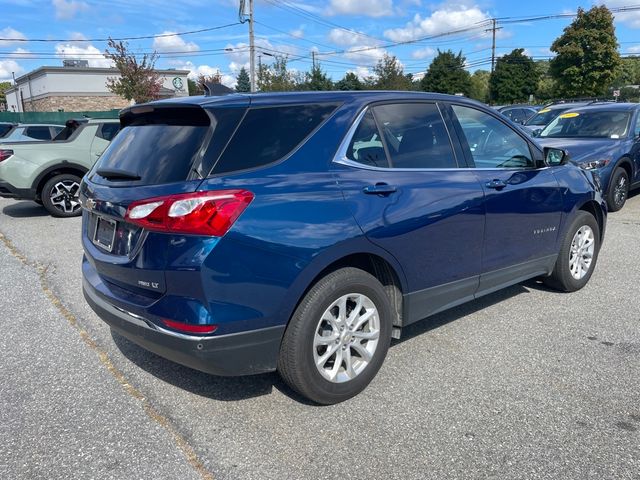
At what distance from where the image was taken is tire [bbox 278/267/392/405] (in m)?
2.87

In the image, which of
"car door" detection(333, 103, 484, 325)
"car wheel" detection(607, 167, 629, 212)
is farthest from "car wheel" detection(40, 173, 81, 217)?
"car wheel" detection(607, 167, 629, 212)

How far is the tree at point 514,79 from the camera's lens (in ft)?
203

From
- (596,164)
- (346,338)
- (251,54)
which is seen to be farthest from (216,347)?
(251,54)

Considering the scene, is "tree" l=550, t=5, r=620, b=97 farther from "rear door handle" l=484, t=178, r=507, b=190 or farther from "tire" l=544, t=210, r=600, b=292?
"rear door handle" l=484, t=178, r=507, b=190

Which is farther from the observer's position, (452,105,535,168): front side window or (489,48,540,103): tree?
(489,48,540,103): tree

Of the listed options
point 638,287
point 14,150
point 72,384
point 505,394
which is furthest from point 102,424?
point 14,150

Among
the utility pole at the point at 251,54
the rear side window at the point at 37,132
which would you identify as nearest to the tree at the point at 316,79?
the utility pole at the point at 251,54

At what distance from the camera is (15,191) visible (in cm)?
899

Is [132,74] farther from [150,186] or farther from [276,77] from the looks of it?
[150,186]

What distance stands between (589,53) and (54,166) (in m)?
40.8

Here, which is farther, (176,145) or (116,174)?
(116,174)

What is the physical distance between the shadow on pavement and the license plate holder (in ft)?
24.6

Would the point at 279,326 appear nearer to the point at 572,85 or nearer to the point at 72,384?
the point at 72,384

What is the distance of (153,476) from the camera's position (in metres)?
2.52
